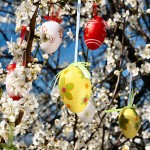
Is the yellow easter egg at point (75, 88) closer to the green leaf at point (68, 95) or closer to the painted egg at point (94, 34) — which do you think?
the green leaf at point (68, 95)

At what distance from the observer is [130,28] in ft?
18.1

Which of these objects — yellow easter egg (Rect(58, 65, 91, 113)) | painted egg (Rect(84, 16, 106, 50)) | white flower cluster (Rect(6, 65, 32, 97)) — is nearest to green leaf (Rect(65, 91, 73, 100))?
yellow easter egg (Rect(58, 65, 91, 113))

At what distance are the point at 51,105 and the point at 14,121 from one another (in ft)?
16.5

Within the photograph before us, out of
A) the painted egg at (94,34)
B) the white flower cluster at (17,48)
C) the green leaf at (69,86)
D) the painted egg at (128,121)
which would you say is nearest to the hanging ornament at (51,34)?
the white flower cluster at (17,48)

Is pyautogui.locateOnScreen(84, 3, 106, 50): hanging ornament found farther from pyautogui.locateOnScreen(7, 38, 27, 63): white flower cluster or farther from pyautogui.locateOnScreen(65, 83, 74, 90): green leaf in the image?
pyautogui.locateOnScreen(65, 83, 74, 90): green leaf

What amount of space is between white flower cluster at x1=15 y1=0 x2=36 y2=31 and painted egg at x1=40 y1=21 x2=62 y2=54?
0.11 meters

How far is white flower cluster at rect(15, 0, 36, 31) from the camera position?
199 centimetres

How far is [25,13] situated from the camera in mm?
2000

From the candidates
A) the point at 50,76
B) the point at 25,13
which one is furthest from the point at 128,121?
the point at 50,76

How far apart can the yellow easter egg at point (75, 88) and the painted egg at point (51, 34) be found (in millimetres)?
351

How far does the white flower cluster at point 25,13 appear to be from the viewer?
1.99m

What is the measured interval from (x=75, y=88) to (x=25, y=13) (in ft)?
1.63

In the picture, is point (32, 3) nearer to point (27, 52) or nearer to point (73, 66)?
point (27, 52)

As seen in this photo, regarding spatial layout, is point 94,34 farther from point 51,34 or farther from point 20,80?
point 20,80
